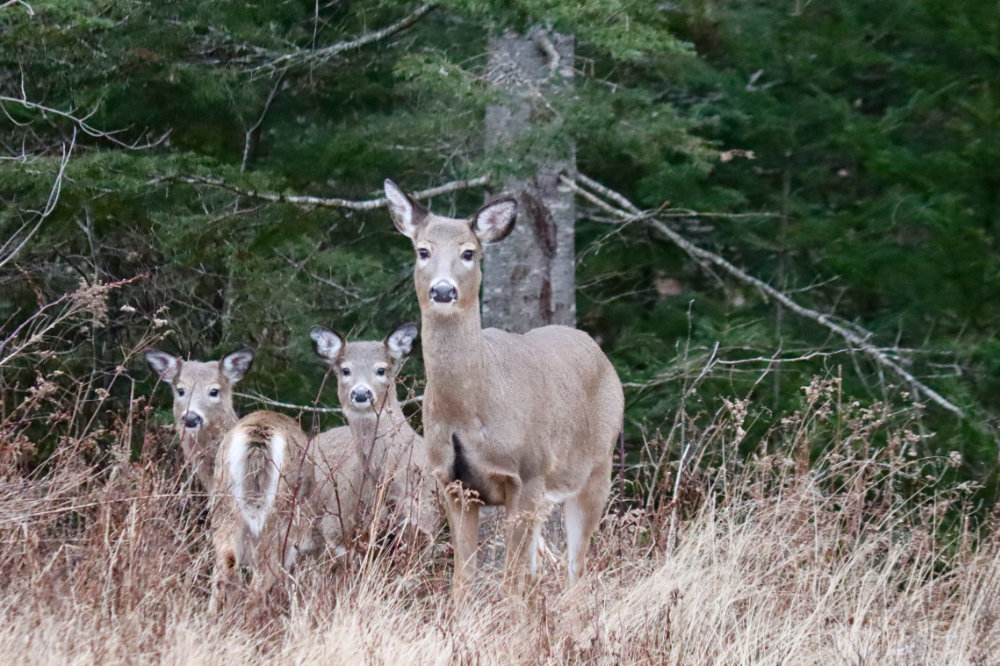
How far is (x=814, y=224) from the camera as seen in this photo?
36.0ft

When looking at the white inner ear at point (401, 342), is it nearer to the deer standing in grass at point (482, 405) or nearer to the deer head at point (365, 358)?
the deer head at point (365, 358)

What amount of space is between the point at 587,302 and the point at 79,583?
756 cm

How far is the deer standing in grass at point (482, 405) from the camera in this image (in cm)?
636

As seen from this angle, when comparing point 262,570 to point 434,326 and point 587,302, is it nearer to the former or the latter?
point 434,326

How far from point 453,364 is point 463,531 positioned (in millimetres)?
723

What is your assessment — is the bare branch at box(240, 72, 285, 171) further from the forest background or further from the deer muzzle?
the deer muzzle

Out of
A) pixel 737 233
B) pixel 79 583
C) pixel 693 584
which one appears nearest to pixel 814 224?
pixel 737 233

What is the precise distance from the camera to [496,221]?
686cm

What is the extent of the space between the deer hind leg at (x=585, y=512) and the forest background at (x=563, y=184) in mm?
235

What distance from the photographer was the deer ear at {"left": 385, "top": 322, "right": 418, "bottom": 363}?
27.2 ft

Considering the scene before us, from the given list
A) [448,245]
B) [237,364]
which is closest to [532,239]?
[237,364]

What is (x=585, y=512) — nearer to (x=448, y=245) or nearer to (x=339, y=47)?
(x=448, y=245)

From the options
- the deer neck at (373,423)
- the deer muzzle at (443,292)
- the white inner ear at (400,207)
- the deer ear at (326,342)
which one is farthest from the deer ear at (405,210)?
the deer ear at (326,342)

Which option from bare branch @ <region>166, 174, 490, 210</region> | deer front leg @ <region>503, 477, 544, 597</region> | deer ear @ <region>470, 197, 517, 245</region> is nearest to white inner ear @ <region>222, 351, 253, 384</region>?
bare branch @ <region>166, 174, 490, 210</region>
